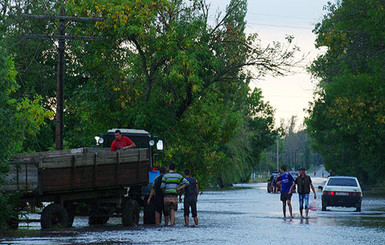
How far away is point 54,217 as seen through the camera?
778 inches

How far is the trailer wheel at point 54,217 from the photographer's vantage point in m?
19.5

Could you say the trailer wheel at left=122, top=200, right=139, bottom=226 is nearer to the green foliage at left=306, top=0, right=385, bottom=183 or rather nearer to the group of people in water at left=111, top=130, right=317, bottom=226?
the group of people in water at left=111, top=130, right=317, bottom=226

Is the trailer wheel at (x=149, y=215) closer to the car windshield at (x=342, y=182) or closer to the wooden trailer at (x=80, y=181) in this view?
the wooden trailer at (x=80, y=181)

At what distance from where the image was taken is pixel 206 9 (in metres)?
35.6

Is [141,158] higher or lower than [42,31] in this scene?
lower

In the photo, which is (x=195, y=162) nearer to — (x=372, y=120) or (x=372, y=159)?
(x=372, y=120)

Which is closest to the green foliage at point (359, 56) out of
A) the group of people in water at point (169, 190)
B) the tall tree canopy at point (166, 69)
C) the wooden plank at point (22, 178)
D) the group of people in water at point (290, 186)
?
the tall tree canopy at point (166, 69)

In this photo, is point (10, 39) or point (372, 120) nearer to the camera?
point (10, 39)

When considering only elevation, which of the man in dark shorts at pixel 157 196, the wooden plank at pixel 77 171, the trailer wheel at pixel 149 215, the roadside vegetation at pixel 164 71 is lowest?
the trailer wheel at pixel 149 215

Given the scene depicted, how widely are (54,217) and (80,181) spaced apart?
1072 millimetres

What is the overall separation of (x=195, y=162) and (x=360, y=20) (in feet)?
41.4

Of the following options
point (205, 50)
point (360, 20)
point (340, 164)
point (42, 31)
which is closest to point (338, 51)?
point (360, 20)

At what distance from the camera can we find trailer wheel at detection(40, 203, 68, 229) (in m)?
19.5

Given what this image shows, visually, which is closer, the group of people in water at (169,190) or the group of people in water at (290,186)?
the group of people in water at (169,190)
